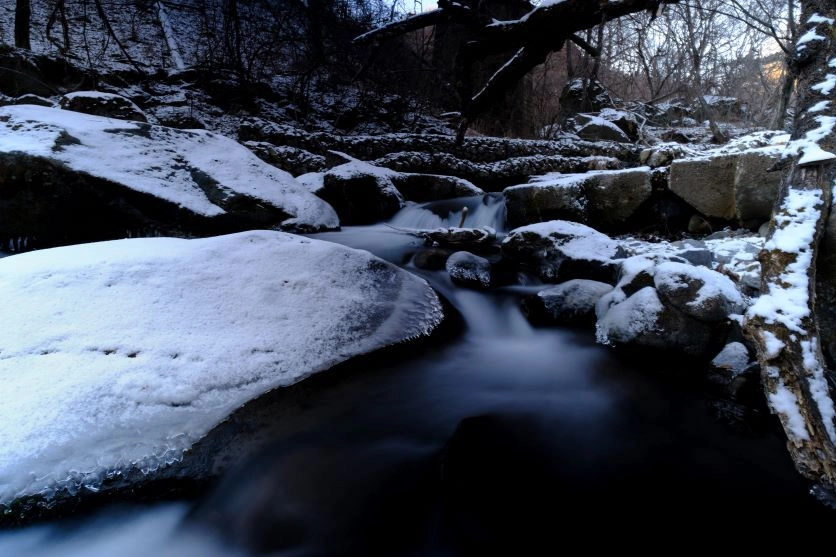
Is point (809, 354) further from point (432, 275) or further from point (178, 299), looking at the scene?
point (432, 275)

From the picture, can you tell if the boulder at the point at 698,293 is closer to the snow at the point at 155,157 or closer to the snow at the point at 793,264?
the snow at the point at 793,264

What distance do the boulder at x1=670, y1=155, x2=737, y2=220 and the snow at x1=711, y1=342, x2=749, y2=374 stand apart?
3340 mm

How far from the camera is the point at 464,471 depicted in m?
1.90

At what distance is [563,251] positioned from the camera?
439cm

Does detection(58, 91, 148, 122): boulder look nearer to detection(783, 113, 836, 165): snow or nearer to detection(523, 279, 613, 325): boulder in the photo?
detection(523, 279, 613, 325): boulder

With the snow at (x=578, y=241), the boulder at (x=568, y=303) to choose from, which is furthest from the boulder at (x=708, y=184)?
the boulder at (x=568, y=303)

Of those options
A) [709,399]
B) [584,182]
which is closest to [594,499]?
[709,399]

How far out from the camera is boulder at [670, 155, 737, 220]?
5078mm

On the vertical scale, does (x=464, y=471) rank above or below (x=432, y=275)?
below

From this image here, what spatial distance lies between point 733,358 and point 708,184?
363 cm

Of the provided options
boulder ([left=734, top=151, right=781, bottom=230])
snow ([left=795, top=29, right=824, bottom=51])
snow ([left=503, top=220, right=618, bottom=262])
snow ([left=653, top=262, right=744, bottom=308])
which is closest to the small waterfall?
snow ([left=503, top=220, right=618, bottom=262])

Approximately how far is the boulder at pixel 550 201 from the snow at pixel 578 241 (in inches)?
53.3

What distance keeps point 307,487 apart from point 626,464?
1.58 meters

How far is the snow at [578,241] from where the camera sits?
423cm
